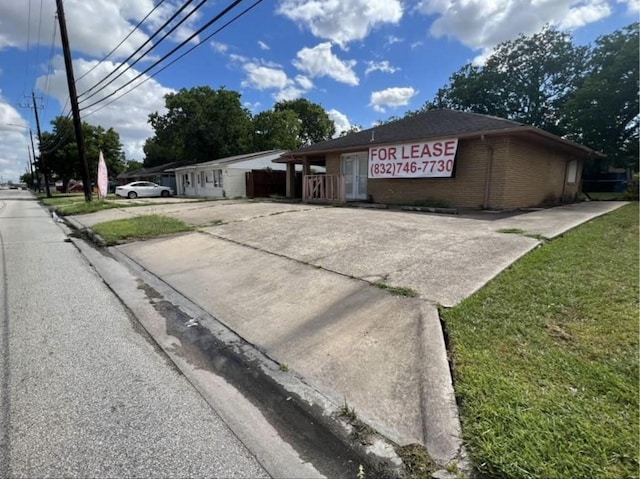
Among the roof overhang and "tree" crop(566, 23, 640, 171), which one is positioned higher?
"tree" crop(566, 23, 640, 171)

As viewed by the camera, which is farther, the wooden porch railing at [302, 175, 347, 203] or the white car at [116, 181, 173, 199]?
the white car at [116, 181, 173, 199]

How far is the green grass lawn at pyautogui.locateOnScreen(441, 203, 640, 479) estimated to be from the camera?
6.28ft

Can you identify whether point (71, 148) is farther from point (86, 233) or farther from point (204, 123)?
point (86, 233)

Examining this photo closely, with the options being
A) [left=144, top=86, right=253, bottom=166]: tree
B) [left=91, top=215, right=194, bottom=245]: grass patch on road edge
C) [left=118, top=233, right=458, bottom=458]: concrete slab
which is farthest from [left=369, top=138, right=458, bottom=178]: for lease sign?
[left=144, top=86, right=253, bottom=166]: tree

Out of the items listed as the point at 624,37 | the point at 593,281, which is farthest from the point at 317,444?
the point at 624,37

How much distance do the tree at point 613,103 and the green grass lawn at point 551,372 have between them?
2409 cm

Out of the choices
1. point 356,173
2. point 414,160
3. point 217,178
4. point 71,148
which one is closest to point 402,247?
point 414,160

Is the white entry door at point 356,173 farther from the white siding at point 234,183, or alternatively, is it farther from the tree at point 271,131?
the tree at point 271,131

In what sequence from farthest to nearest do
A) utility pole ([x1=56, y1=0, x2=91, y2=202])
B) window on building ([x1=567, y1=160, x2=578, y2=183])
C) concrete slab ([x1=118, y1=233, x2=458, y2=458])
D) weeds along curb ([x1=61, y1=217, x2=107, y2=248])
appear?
window on building ([x1=567, y1=160, x2=578, y2=183]), utility pole ([x1=56, y1=0, x2=91, y2=202]), weeds along curb ([x1=61, y1=217, x2=107, y2=248]), concrete slab ([x1=118, y1=233, x2=458, y2=458])

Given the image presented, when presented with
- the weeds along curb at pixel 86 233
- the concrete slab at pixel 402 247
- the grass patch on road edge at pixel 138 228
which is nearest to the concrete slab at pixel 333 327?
the concrete slab at pixel 402 247

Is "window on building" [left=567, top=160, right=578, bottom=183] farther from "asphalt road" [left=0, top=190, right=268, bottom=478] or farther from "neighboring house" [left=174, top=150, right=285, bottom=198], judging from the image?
"asphalt road" [left=0, top=190, right=268, bottom=478]

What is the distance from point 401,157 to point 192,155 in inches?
1279

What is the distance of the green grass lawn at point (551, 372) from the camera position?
6.28 feet

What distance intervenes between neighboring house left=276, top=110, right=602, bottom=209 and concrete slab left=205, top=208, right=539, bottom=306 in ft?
10.1
